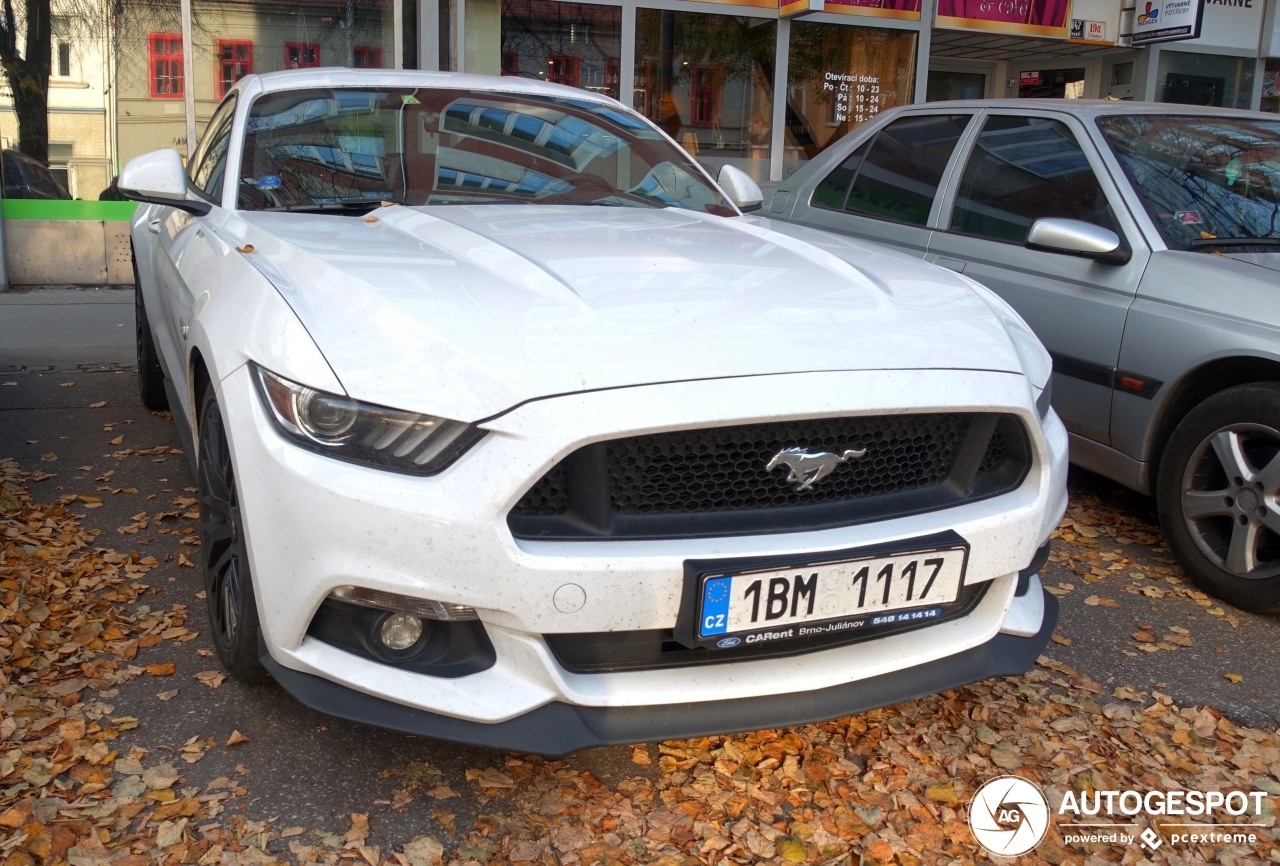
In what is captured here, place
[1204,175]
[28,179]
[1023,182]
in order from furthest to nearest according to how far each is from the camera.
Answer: [28,179]
[1023,182]
[1204,175]

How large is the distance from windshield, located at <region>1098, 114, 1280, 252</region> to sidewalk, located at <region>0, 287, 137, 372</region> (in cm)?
533

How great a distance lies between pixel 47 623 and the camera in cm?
325

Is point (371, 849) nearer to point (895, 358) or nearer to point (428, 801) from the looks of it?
point (428, 801)

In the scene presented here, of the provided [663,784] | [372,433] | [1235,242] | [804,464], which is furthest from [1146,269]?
[372,433]

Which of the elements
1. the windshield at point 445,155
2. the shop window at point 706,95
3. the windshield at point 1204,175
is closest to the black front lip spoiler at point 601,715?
the windshield at point 445,155

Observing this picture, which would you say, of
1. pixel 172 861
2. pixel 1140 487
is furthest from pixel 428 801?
pixel 1140 487

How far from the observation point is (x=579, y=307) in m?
2.36

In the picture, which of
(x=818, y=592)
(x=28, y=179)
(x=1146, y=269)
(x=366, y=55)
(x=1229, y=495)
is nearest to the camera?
(x=818, y=592)

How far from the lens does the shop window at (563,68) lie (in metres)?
9.97

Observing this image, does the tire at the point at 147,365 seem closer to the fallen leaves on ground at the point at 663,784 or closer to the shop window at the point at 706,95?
the fallen leaves on ground at the point at 663,784

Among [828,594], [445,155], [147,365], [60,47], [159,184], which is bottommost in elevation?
[147,365]

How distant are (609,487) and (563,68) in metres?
8.56

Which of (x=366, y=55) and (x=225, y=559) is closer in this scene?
(x=225, y=559)
